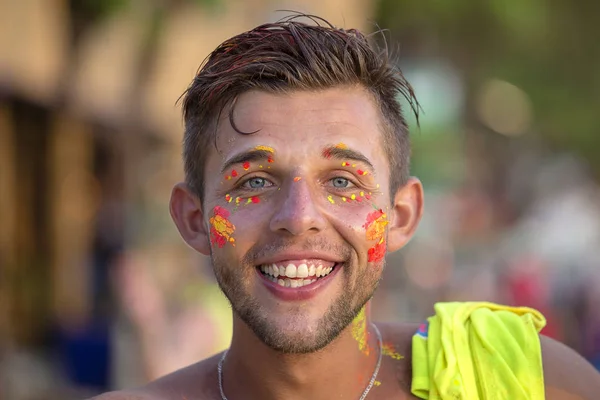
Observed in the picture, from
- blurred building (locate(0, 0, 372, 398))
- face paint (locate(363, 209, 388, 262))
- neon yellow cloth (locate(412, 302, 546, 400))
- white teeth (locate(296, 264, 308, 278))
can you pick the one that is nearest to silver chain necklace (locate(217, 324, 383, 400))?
neon yellow cloth (locate(412, 302, 546, 400))

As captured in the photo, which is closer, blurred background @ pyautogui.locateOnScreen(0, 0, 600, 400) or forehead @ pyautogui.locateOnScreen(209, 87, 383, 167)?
forehead @ pyautogui.locateOnScreen(209, 87, 383, 167)

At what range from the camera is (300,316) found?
2.69m

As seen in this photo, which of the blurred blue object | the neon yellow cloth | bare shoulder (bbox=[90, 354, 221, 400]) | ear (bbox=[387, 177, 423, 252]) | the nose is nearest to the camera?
the nose

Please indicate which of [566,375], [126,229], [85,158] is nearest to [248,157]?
[566,375]

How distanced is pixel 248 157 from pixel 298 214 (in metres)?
0.29

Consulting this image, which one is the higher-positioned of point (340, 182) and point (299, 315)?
point (340, 182)

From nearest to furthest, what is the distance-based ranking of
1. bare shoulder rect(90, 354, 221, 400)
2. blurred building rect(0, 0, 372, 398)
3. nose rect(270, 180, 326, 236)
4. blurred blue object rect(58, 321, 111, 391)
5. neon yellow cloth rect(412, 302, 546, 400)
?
1. nose rect(270, 180, 326, 236)
2. neon yellow cloth rect(412, 302, 546, 400)
3. bare shoulder rect(90, 354, 221, 400)
4. blurred building rect(0, 0, 372, 398)
5. blurred blue object rect(58, 321, 111, 391)

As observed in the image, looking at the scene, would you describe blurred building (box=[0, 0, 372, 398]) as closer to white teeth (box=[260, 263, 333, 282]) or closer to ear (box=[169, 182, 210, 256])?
ear (box=[169, 182, 210, 256])

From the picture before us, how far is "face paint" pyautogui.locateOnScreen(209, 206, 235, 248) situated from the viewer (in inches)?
110

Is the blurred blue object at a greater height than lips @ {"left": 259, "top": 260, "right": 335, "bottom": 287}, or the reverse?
lips @ {"left": 259, "top": 260, "right": 335, "bottom": 287}

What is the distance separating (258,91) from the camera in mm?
2846

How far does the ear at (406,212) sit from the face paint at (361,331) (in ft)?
0.87

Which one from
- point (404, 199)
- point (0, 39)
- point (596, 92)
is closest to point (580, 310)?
point (0, 39)

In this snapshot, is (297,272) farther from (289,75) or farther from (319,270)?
(289,75)
